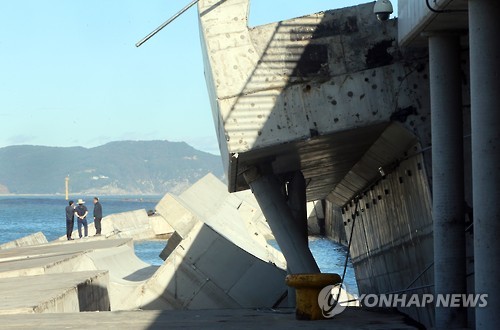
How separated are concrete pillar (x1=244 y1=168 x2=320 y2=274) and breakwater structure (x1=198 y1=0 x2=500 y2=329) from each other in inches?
0.9

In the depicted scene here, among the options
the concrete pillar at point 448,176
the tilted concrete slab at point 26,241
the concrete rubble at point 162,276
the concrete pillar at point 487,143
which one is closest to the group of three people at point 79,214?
the tilted concrete slab at point 26,241

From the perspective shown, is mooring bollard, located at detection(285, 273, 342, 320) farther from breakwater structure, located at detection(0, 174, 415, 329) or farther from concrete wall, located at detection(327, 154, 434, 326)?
concrete wall, located at detection(327, 154, 434, 326)

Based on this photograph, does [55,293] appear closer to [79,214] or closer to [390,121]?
[390,121]

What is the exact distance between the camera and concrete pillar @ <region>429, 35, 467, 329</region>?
37.5 feet

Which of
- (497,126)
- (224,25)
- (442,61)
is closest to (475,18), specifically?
(497,126)

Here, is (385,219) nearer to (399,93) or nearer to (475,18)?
(399,93)

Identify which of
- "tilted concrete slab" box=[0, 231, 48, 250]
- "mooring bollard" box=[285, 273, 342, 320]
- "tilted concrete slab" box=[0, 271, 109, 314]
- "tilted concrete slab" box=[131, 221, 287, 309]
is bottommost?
"tilted concrete slab" box=[0, 231, 48, 250]

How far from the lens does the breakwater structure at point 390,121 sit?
9.69 meters

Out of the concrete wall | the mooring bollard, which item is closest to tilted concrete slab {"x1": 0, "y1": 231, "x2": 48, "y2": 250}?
the concrete wall

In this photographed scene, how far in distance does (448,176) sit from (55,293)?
233 inches

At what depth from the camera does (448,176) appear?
11555mm

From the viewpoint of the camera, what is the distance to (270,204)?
56.1 feet

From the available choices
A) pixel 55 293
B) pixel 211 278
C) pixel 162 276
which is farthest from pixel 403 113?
pixel 162 276

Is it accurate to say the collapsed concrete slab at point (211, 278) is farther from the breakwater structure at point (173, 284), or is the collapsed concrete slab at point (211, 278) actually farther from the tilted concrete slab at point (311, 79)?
the tilted concrete slab at point (311, 79)
